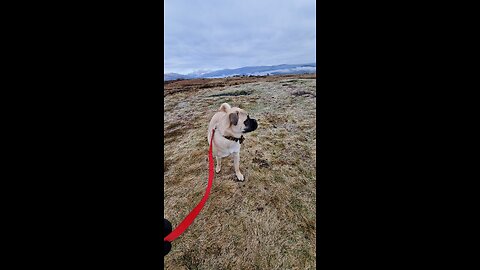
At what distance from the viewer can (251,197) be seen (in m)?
2.79

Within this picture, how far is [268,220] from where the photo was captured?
7.92 ft

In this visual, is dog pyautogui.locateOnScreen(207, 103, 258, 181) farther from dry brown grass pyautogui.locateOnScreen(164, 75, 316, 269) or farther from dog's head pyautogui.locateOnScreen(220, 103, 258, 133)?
dry brown grass pyautogui.locateOnScreen(164, 75, 316, 269)

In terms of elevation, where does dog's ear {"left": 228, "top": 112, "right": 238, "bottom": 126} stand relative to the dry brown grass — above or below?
above

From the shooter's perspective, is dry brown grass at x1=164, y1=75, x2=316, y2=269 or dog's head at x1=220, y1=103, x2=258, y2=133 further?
dog's head at x1=220, y1=103, x2=258, y2=133

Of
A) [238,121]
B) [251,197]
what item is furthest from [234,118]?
[251,197]

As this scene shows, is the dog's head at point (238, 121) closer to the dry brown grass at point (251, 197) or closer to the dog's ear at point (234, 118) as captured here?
the dog's ear at point (234, 118)

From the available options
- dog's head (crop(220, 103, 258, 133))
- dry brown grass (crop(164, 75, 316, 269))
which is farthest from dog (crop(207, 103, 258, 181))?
dry brown grass (crop(164, 75, 316, 269))

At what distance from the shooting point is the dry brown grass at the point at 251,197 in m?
2.00

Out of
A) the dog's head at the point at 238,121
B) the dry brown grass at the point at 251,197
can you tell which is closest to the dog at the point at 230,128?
the dog's head at the point at 238,121

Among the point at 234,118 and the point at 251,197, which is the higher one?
the point at 234,118

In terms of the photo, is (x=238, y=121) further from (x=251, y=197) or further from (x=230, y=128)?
(x=251, y=197)

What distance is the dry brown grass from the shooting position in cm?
200
